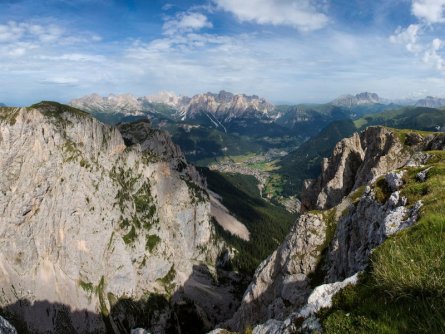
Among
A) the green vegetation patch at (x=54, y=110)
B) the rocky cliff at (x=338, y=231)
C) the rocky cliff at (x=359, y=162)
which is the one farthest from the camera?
the green vegetation patch at (x=54, y=110)

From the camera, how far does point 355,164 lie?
102m

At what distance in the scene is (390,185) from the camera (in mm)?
30766

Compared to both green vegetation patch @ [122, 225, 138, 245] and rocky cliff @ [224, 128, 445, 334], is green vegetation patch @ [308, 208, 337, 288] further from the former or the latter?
green vegetation patch @ [122, 225, 138, 245]

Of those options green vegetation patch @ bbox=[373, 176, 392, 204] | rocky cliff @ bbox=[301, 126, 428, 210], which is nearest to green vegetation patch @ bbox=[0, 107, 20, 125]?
rocky cliff @ bbox=[301, 126, 428, 210]

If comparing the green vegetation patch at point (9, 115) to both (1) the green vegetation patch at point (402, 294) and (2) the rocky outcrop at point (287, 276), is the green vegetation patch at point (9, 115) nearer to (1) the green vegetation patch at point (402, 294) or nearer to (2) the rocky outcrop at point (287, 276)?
(2) the rocky outcrop at point (287, 276)

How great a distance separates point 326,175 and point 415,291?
103933mm

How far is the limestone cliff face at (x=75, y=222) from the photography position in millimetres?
119500

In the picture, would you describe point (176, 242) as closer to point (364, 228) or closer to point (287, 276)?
Answer: point (287, 276)

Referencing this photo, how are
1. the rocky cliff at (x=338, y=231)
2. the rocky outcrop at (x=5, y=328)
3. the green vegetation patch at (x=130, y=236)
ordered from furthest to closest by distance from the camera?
the green vegetation patch at (x=130, y=236) → the rocky outcrop at (x=5, y=328) → the rocky cliff at (x=338, y=231)

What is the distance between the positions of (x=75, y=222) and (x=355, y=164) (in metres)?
103

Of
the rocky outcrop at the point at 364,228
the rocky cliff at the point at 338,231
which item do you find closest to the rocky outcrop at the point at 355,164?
the rocky cliff at the point at 338,231

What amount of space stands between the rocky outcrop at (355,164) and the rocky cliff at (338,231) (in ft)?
0.71

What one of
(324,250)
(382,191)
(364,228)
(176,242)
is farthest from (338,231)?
(176,242)

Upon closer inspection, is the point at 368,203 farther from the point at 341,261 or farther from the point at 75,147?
the point at 75,147
